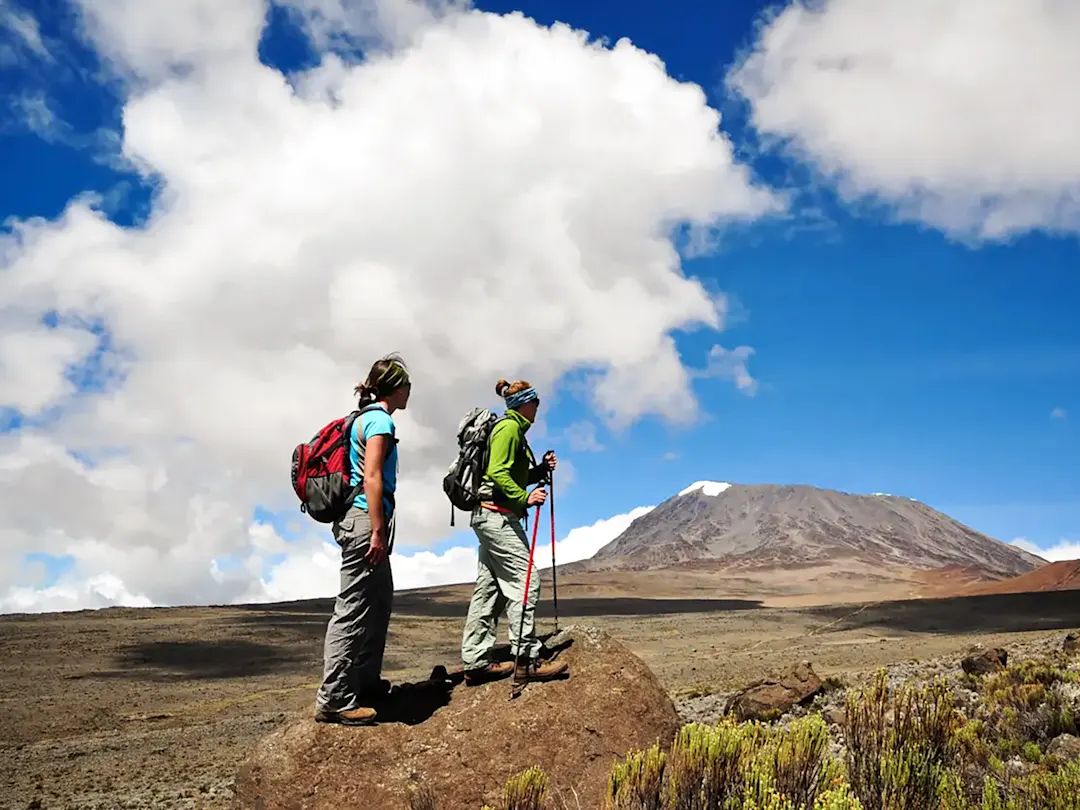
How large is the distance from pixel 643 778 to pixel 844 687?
9761 millimetres

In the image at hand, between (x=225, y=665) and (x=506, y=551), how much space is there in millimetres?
26759

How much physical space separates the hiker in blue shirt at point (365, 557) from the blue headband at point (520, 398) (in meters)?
0.76

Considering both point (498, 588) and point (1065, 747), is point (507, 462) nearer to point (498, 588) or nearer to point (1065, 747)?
point (498, 588)

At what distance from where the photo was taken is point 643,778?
149 inches

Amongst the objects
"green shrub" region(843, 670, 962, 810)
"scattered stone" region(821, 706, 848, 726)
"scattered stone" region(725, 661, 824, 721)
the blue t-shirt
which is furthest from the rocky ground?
"green shrub" region(843, 670, 962, 810)

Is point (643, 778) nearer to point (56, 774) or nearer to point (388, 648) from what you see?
point (56, 774)

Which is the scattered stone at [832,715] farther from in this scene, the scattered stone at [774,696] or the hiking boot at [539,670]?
the hiking boot at [539,670]

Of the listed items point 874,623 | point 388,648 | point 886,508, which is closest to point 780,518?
point 886,508

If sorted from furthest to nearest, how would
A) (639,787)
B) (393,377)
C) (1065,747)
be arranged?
(1065,747)
(393,377)
(639,787)

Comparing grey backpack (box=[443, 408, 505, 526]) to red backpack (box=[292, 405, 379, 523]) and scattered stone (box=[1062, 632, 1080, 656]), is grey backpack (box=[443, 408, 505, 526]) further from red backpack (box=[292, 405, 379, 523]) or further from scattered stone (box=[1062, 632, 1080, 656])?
scattered stone (box=[1062, 632, 1080, 656])

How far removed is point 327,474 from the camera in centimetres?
483

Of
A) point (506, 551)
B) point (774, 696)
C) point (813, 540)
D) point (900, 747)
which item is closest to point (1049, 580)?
point (774, 696)

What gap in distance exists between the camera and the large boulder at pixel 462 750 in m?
4.87

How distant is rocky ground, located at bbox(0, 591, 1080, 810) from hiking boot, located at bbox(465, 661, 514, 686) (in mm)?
1147
